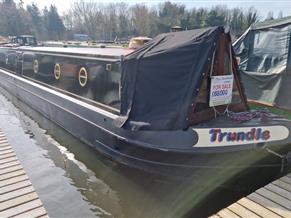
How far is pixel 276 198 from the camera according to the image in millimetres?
3805

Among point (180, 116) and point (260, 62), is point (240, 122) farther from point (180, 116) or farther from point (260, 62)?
point (260, 62)

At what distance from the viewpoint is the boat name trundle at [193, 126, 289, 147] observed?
4.26 meters

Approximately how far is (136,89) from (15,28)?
193 ft

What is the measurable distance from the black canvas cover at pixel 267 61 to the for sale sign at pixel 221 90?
9.35 ft

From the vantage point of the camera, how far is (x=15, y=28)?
185 feet

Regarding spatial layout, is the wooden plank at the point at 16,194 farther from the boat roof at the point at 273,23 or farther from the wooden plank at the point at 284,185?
the boat roof at the point at 273,23

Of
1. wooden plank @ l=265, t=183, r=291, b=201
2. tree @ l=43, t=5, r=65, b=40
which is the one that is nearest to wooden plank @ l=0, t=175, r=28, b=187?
wooden plank @ l=265, t=183, r=291, b=201

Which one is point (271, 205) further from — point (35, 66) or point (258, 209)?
point (35, 66)

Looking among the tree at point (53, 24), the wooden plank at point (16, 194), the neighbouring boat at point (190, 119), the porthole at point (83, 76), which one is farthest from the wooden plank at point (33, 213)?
the tree at point (53, 24)

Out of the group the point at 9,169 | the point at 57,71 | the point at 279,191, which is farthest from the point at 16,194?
the point at 57,71

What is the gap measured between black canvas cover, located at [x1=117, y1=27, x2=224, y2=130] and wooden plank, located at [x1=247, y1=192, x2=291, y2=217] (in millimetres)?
1327

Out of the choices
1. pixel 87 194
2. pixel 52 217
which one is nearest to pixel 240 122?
pixel 87 194

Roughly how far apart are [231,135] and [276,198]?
39.2 inches

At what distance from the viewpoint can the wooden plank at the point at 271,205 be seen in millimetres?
3491
